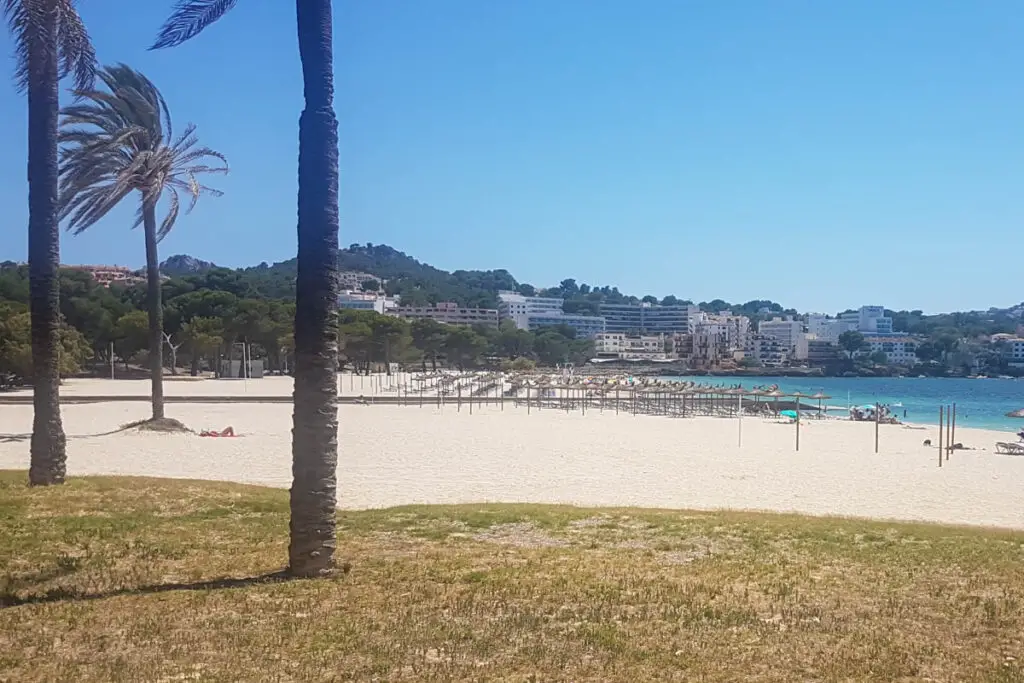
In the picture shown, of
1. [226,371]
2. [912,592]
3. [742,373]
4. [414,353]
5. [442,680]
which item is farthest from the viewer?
[742,373]

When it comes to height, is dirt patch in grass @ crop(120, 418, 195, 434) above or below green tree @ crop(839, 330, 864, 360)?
below

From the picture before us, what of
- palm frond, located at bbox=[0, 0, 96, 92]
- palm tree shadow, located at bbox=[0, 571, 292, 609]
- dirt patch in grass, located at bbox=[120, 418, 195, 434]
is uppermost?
palm frond, located at bbox=[0, 0, 96, 92]

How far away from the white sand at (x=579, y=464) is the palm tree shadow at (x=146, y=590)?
6.67 meters

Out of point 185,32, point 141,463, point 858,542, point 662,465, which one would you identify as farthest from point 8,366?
point 858,542

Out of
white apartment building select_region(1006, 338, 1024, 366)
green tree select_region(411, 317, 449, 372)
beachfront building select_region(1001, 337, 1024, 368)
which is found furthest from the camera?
white apartment building select_region(1006, 338, 1024, 366)

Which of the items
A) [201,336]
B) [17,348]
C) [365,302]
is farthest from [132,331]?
[365,302]

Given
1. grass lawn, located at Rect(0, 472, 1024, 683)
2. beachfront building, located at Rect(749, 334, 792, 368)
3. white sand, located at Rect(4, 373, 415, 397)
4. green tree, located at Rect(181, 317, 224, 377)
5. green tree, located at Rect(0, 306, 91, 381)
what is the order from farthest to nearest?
1. beachfront building, located at Rect(749, 334, 792, 368)
2. green tree, located at Rect(181, 317, 224, 377)
3. white sand, located at Rect(4, 373, 415, 397)
4. green tree, located at Rect(0, 306, 91, 381)
5. grass lawn, located at Rect(0, 472, 1024, 683)

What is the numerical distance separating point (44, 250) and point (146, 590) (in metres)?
8.00

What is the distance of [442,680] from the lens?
5.21 m

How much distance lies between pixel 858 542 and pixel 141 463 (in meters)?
15.4

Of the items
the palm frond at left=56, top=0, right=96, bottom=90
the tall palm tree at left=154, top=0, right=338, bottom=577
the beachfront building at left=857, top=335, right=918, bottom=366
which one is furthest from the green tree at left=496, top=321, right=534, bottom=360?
the tall palm tree at left=154, top=0, right=338, bottom=577

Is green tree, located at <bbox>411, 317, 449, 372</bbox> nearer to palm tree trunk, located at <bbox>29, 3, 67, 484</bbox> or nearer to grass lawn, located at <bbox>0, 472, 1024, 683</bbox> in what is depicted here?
palm tree trunk, located at <bbox>29, 3, 67, 484</bbox>

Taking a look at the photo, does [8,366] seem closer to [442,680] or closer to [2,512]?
[2,512]

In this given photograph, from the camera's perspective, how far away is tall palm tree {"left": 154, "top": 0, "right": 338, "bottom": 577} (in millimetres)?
7973
